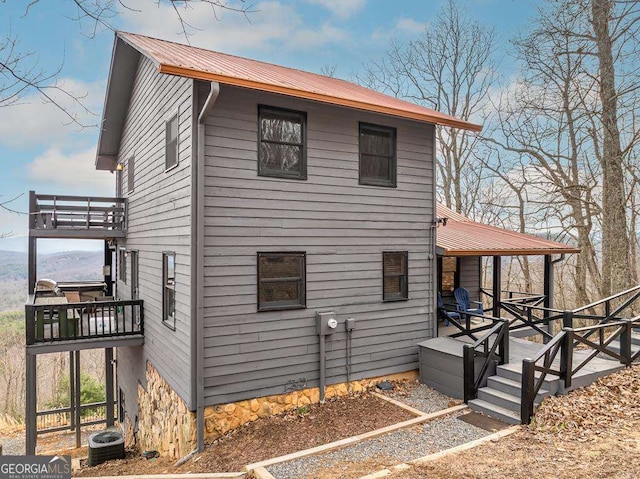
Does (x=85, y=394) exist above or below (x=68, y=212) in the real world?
below

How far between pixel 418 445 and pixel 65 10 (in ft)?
20.6

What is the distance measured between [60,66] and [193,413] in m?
5.36

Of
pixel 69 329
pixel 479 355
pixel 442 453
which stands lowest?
pixel 442 453

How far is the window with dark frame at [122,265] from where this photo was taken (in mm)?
12359

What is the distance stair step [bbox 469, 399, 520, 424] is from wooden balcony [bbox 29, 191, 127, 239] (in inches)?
372

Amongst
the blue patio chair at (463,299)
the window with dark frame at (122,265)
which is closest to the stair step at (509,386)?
the blue patio chair at (463,299)

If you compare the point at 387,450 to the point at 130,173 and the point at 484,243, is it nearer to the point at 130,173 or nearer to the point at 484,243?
the point at 484,243

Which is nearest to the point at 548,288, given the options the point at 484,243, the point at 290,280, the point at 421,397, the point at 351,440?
the point at 484,243

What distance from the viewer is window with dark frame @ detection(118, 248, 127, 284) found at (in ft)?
40.5

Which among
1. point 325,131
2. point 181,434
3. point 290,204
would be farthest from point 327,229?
point 181,434

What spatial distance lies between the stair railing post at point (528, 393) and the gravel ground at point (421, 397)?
1388 mm

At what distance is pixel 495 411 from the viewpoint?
686 centimetres

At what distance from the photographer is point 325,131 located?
8086 millimetres

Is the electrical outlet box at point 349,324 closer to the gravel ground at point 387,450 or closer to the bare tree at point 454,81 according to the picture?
the gravel ground at point 387,450
